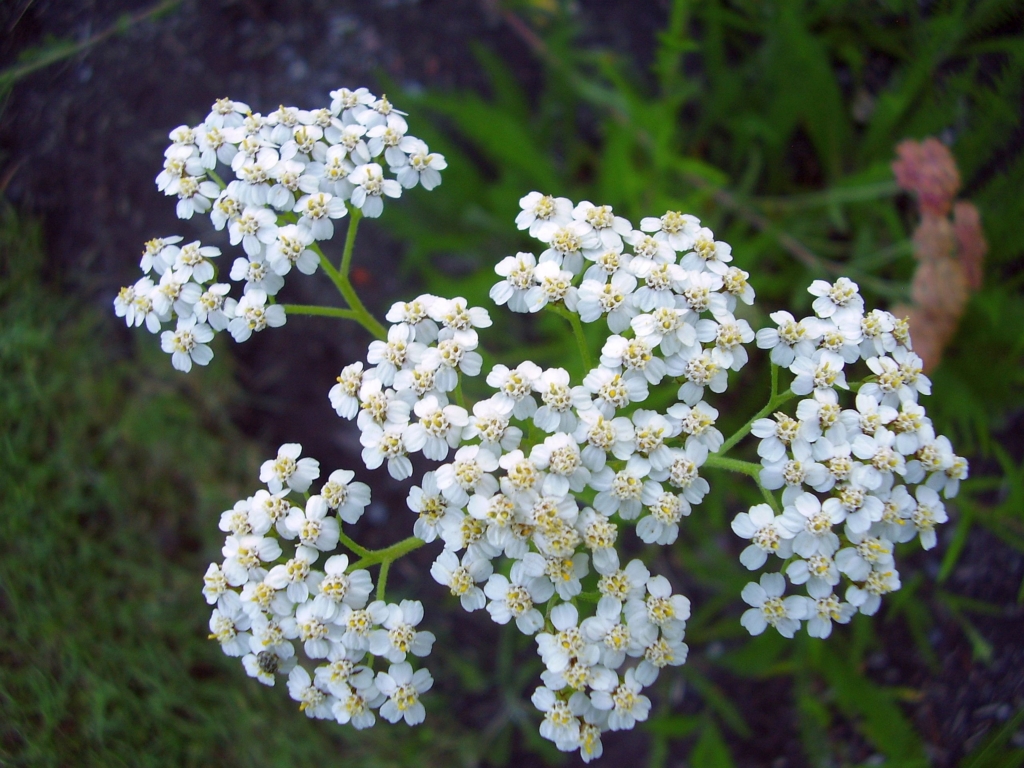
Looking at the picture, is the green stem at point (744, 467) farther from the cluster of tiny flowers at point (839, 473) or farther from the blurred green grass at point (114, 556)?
the blurred green grass at point (114, 556)

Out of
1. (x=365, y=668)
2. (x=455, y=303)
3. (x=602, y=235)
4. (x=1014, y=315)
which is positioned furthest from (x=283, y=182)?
(x=1014, y=315)

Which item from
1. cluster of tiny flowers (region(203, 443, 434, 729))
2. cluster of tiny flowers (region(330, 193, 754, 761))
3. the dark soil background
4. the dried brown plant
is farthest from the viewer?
the dark soil background

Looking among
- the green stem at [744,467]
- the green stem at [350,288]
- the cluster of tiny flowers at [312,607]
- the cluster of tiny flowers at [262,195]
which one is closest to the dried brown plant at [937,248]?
the green stem at [744,467]

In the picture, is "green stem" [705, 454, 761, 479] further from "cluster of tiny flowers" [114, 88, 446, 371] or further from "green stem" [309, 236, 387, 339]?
"cluster of tiny flowers" [114, 88, 446, 371]

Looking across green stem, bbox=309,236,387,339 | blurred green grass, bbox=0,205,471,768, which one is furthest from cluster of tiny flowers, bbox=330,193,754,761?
blurred green grass, bbox=0,205,471,768

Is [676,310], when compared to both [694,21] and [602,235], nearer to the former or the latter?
[602,235]
